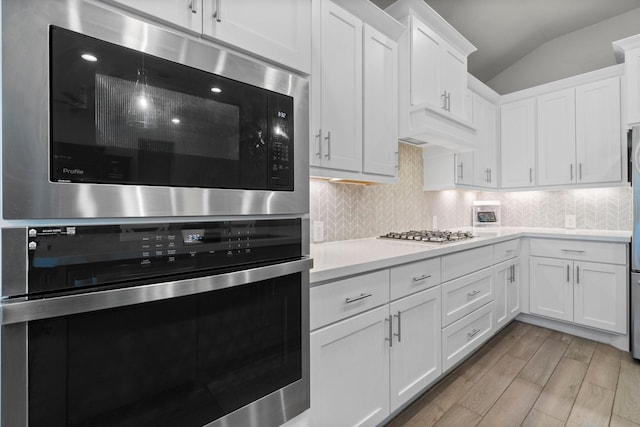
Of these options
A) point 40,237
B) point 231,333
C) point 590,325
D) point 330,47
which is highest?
point 330,47

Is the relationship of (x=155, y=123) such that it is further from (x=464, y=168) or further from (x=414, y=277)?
(x=464, y=168)

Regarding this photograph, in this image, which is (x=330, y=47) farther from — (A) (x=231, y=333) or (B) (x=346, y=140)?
(A) (x=231, y=333)

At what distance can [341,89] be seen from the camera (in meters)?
1.67

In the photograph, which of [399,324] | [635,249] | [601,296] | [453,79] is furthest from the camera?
[601,296]

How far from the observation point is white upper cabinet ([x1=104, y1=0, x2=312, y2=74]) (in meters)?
0.79

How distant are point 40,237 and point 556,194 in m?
4.21

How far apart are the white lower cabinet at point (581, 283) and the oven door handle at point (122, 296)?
2.96 m

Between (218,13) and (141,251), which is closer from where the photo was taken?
(141,251)

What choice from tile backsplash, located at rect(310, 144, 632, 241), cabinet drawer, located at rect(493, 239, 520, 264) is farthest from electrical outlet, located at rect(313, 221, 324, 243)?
cabinet drawer, located at rect(493, 239, 520, 264)

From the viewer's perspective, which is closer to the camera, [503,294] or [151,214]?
[151,214]

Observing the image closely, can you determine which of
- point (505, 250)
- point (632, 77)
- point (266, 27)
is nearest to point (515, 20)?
point (632, 77)

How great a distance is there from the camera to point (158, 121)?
2.42 ft

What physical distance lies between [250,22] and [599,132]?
343cm

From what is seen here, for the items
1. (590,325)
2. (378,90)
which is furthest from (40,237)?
(590,325)
